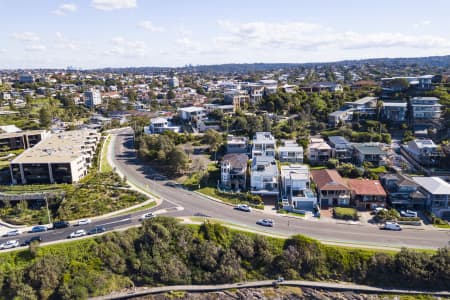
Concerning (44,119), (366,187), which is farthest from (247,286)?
(44,119)

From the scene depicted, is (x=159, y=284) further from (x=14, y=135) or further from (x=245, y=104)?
(x=245, y=104)

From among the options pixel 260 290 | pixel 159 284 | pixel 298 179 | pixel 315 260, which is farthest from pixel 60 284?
pixel 298 179

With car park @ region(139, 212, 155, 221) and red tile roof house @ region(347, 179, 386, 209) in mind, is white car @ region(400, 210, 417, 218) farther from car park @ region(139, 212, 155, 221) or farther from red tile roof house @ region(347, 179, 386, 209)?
car park @ region(139, 212, 155, 221)

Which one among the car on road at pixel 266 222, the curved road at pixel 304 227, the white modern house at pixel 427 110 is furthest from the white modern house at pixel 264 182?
the white modern house at pixel 427 110

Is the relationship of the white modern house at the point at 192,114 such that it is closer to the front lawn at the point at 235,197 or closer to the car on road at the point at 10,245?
the front lawn at the point at 235,197

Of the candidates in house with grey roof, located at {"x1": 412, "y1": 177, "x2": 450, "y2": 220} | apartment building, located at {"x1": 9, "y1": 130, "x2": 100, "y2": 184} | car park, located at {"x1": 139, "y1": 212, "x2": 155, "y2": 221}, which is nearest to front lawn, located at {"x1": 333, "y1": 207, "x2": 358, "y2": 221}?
house with grey roof, located at {"x1": 412, "y1": 177, "x2": 450, "y2": 220}

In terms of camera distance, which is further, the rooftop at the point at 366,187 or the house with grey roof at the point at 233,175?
the house with grey roof at the point at 233,175

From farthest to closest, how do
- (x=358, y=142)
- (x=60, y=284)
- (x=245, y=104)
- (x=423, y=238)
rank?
(x=245, y=104) → (x=358, y=142) → (x=423, y=238) → (x=60, y=284)

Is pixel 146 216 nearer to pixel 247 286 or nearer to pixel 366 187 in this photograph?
pixel 247 286
